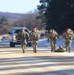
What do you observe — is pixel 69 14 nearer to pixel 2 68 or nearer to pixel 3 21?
pixel 2 68

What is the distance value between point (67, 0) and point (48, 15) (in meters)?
3.96

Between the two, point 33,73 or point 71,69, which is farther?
point 71,69

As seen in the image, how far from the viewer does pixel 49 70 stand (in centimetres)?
1638

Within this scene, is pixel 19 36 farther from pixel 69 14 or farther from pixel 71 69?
pixel 69 14

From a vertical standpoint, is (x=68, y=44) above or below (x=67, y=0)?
below

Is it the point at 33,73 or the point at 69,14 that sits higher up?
the point at 69,14

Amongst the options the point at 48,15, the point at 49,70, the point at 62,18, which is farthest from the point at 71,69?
the point at 48,15

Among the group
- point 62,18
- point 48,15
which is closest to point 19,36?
point 62,18

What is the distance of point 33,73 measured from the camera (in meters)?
15.5

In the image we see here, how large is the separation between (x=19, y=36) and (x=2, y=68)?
12.1m

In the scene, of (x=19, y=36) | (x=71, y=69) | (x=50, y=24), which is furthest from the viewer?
(x=50, y=24)

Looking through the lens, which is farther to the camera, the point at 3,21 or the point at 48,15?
the point at 3,21

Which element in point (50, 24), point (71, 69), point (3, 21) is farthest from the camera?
point (3, 21)

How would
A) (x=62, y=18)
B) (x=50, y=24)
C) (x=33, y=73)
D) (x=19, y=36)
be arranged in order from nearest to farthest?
1. (x=33, y=73)
2. (x=19, y=36)
3. (x=62, y=18)
4. (x=50, y=24)
